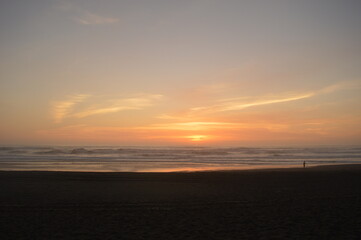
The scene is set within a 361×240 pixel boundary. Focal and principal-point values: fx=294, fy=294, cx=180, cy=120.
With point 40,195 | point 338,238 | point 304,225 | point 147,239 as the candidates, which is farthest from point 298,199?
point 40,195

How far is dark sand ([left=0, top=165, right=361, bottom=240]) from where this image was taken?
8531 mm

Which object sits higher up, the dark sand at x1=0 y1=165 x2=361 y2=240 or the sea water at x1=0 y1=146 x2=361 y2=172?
the sea water at x1=0 y1=146 x2=361 y2=172

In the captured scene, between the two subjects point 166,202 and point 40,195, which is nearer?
point 166,202

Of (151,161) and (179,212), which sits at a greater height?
(151,161)

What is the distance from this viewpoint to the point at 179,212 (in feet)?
36.6

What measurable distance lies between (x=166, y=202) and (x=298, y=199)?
6081mm

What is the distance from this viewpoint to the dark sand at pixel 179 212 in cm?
853

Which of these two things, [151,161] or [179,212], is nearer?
[179,212]

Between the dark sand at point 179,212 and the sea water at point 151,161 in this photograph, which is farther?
the sea water at point 151,161

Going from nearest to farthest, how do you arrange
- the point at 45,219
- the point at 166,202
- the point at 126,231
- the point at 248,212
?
the point at 126,231 < the point at 45,219 < the point at 248,212 < the point at 166,202

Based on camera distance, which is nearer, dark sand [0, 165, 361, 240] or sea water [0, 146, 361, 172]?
dark sand [0, 165, 361, 240]

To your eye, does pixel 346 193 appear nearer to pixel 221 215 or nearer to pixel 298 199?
pixel 298 199

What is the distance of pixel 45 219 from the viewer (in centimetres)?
1002

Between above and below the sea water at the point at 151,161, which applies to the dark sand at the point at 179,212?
below
